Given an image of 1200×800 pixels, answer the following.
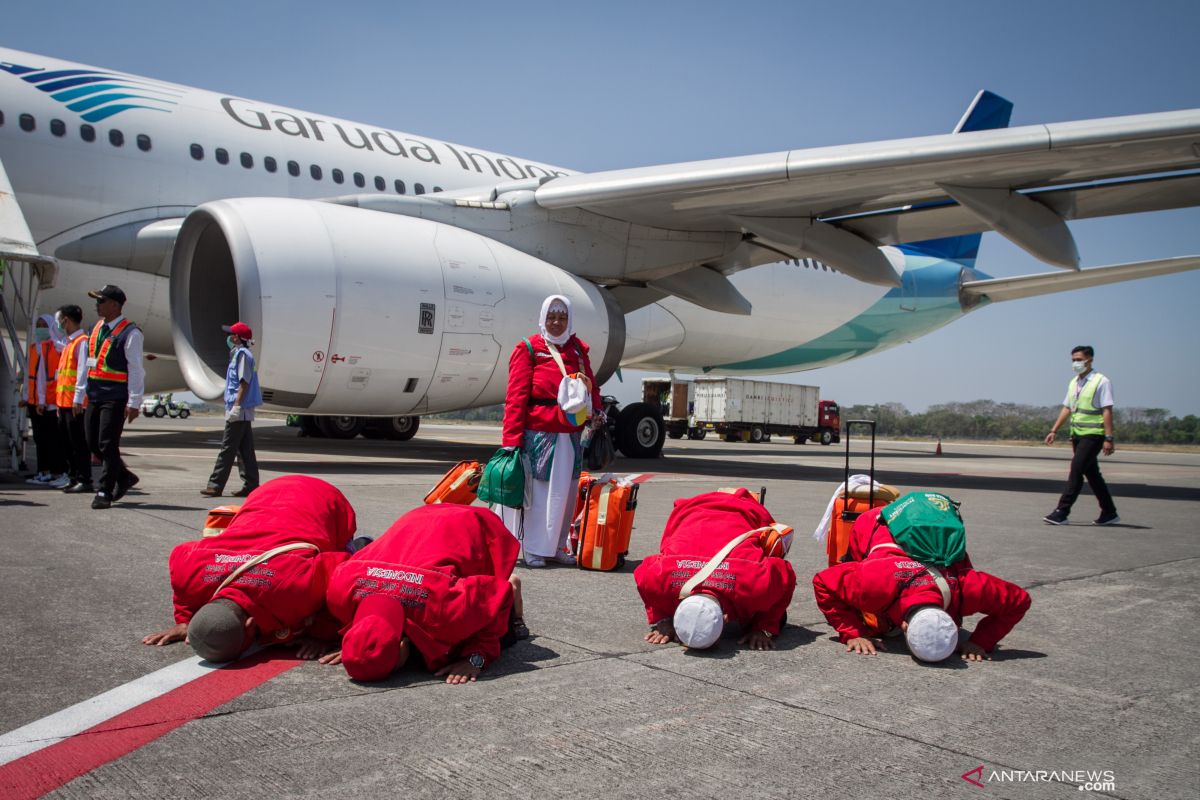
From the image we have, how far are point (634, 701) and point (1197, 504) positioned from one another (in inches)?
394

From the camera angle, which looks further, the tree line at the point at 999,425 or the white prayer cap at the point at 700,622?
the tree line at the point at 999,425

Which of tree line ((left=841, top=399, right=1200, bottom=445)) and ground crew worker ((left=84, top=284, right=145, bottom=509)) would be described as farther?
tree line ((left=841, top=399, right=1200, bottom=445))

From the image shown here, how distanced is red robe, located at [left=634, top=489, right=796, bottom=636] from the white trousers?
143cm

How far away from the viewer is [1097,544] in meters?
6.57

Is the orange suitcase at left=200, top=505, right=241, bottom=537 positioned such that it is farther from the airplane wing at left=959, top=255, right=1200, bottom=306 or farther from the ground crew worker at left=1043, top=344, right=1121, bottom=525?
the airplane wing at left=959, top=255, right=1200, bottom=306

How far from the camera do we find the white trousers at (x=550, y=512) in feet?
16.8

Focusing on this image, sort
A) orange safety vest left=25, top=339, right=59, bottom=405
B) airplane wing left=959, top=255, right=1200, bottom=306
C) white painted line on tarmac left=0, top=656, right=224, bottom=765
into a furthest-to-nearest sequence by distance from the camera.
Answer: airplane wing left=959, top=255, right=1200, bottom=306
orange safety vest left=25, top=339, right=59, bottom=405
white painted line on tarmac left=0, top=656, right=224, bottom=765

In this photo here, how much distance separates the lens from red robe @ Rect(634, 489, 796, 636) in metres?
3.40

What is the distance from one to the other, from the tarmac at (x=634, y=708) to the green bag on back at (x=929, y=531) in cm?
39

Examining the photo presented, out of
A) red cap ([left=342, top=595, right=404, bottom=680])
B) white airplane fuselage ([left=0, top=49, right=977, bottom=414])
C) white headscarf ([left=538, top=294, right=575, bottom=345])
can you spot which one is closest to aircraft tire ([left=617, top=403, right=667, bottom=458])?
white airplane fuselage ([left=0, top=49, right=977, bottom=414])

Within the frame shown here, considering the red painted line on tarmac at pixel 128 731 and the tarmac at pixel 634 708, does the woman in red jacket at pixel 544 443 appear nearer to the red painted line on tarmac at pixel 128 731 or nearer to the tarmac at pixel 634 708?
the tarmac at pixel 634 708

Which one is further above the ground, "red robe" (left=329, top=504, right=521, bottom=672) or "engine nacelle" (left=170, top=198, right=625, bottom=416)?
"engine nacelle" (left=170, top=198, right=625, bottom=416)

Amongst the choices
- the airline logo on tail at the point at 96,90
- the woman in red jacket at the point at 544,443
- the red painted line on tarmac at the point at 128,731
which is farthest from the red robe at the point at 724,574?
the airline logo on tail at the point at 96,90

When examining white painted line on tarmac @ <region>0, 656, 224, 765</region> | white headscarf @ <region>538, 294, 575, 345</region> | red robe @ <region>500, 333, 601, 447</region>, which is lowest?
white painted line on tarmac @ <region>0, 656, 224, 765</region>
